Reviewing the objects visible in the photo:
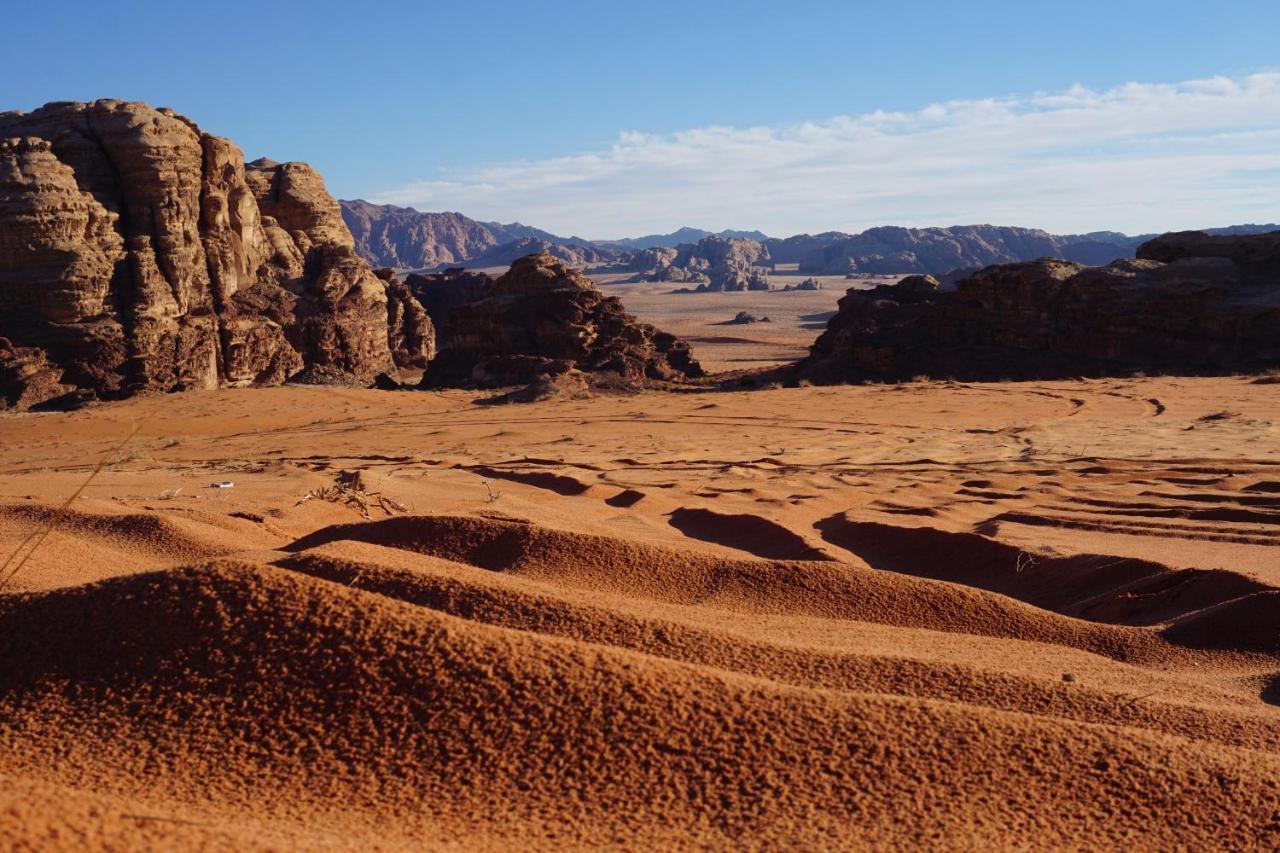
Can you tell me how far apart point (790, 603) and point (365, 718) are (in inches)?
104

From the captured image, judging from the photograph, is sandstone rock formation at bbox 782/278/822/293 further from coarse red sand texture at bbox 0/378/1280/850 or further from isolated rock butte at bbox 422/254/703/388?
coarse red sand texture at bbox 0/378/1280/850

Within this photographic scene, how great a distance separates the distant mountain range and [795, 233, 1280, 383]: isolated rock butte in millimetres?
69746

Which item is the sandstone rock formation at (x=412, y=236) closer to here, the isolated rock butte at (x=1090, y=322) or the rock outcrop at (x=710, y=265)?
the rock outcrop at (x=710, y=265)

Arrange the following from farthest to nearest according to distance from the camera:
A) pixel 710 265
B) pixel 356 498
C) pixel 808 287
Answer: pixel 710 265 < pixel 808 287 < pixel 356 498

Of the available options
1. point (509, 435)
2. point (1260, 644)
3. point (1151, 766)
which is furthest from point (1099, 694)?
point (509, 435)

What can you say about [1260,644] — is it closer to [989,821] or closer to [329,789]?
[989,821]

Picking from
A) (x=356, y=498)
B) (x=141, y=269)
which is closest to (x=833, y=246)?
(x=141, y=269)

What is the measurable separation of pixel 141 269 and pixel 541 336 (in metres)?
10.1

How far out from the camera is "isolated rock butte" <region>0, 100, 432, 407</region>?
22312 mm

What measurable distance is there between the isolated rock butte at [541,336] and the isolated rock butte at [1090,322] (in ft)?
15.5

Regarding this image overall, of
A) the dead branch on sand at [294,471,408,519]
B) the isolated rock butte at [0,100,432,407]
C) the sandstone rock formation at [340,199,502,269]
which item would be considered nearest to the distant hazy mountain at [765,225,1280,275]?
the sandstone rock formation at [340,199,502,269]

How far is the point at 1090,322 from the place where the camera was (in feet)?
82.2

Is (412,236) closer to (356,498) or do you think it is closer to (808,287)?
(808,287)

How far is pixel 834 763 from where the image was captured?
2639 mm
